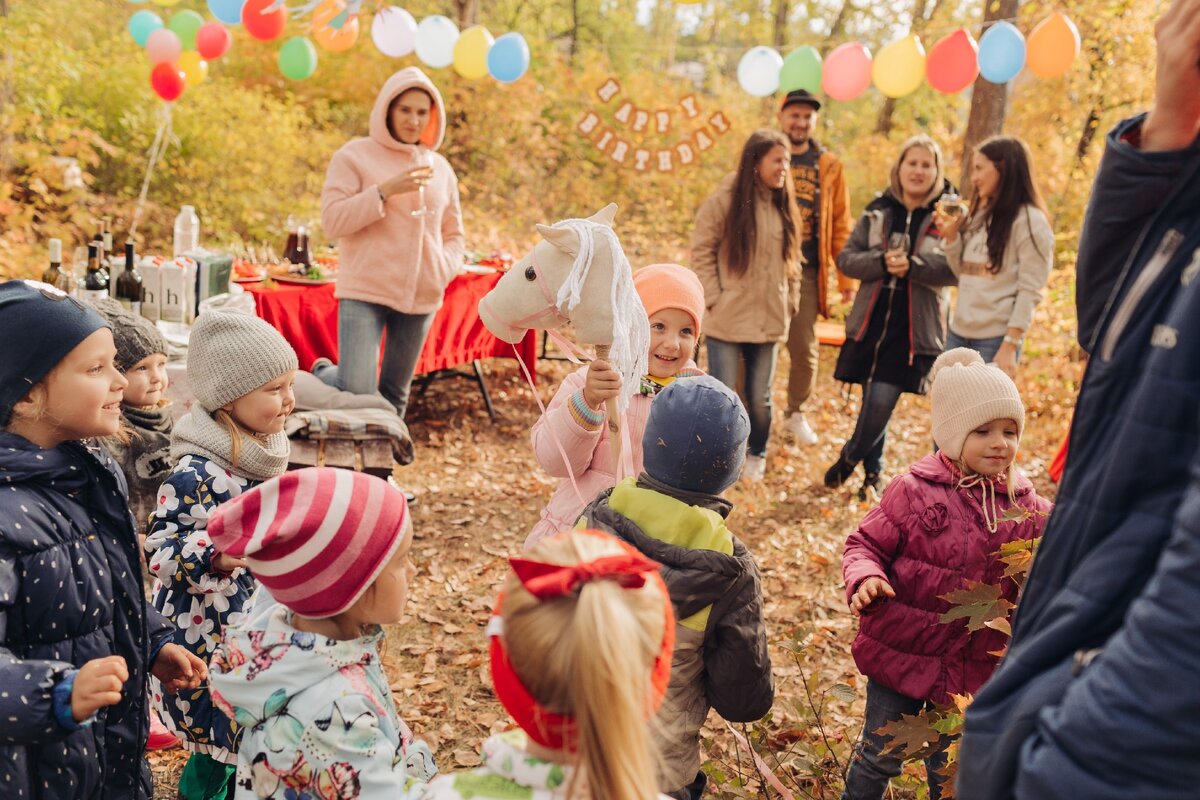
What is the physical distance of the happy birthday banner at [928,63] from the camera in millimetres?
6930

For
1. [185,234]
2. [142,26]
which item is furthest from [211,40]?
[185,234]

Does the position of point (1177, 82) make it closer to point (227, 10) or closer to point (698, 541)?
point (698, 541)

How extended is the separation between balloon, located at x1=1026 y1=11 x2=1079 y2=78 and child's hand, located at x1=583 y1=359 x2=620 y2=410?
6006 millimetres

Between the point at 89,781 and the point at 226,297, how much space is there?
307 cm

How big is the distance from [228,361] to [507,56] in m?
6.84

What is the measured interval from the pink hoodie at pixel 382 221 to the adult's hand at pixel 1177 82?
386 centimetres

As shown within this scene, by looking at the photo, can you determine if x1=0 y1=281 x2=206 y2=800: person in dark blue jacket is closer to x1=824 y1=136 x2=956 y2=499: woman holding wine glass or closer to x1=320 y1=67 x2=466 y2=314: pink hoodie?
x1=320 y1=67 x2=466 y2=314: pink hoodie

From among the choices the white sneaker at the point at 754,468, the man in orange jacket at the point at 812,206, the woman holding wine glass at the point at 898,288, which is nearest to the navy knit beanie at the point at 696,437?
the woman holding wine glass at the point at 898,288

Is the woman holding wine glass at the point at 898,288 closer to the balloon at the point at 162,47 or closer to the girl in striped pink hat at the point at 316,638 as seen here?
the girl in striped pink hat at the point at 316,638

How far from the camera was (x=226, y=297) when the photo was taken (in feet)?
15.0

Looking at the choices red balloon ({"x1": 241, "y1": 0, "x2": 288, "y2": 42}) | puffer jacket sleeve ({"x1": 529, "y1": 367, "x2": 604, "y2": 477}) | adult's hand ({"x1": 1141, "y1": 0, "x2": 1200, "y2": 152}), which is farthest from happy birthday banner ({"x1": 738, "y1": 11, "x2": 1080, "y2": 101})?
adult's hand ({"x1": 1141, "y1": 0, "x2": 1200, "y2": 152})

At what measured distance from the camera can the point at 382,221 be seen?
4.73 metres

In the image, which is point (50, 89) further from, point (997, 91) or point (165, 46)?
point (997, 91)

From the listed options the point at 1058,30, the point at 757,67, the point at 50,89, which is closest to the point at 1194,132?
the point at 1058,30
